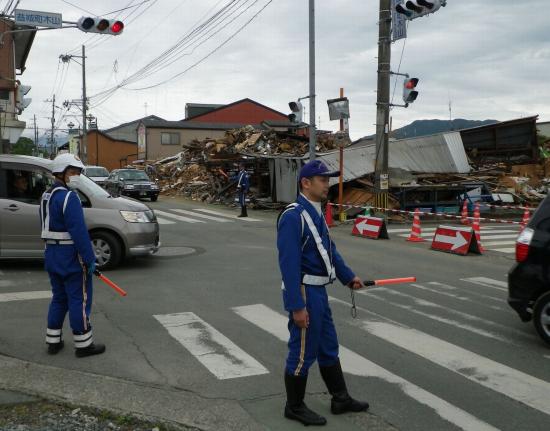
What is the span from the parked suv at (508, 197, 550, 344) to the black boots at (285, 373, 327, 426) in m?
3.04

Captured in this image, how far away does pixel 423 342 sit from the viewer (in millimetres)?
5824

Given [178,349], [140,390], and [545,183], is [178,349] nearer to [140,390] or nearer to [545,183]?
[140,390]

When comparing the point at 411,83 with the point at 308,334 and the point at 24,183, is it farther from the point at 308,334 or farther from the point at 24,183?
the point at 308,334

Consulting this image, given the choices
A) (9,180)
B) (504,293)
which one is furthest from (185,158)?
(504,293)

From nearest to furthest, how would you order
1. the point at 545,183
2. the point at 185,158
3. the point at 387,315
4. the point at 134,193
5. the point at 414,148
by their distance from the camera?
the point at 387,315 < the point at 414,148 < the point at 545,183 < the point at 134,193 < the point at 185,158

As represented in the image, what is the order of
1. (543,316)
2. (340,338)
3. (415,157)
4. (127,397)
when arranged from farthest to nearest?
(415,157), (340,338), (543,316), (127,397)

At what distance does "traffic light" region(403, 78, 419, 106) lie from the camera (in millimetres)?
15766

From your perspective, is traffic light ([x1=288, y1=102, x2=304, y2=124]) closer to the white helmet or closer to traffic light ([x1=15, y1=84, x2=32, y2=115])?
the white helmet

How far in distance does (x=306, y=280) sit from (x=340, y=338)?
2351mm

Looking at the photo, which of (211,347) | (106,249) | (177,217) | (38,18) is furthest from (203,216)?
(211,347)

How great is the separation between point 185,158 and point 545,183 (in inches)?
900

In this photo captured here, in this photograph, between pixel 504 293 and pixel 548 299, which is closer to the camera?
pixel 548 299

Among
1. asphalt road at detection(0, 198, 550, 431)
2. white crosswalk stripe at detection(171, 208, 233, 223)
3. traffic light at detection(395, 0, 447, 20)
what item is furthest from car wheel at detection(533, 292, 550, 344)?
white crosswalk stripe at detection(171, 208, 233, 223)

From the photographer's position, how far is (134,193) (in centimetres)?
2875
